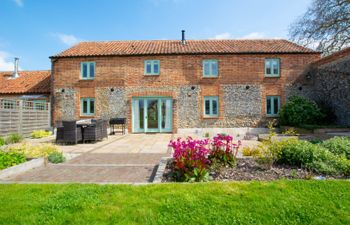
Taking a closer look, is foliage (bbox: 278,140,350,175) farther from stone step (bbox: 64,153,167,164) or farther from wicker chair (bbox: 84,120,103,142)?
wicker chair (bbox: 84,120,103,142)

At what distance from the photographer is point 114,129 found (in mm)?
14750

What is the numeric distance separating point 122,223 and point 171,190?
1022 millimetres

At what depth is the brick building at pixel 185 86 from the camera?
1459 cm

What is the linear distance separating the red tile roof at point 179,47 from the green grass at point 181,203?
12.6m

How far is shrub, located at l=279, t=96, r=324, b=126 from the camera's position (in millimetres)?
12648

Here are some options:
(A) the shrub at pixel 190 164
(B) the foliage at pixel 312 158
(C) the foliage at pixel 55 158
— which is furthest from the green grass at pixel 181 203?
(C) the foliage at pixel 55 158

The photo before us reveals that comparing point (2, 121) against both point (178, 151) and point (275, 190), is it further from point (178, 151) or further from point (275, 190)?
point (275, 190)

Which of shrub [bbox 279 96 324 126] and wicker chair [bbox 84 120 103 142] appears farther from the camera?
shrub [bbox 279 96 324 126]

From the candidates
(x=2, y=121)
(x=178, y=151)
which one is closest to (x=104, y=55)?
(x=2, y=121)

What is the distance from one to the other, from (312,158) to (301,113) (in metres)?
9.76

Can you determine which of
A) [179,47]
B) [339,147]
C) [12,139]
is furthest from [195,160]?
[179,47]

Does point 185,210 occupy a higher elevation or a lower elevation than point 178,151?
lower

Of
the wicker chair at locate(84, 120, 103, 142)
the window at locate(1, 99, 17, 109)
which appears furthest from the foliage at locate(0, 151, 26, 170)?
the window at locate(1, 99, 17, 109)

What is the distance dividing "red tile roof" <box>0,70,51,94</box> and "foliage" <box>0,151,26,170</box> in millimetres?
12157
